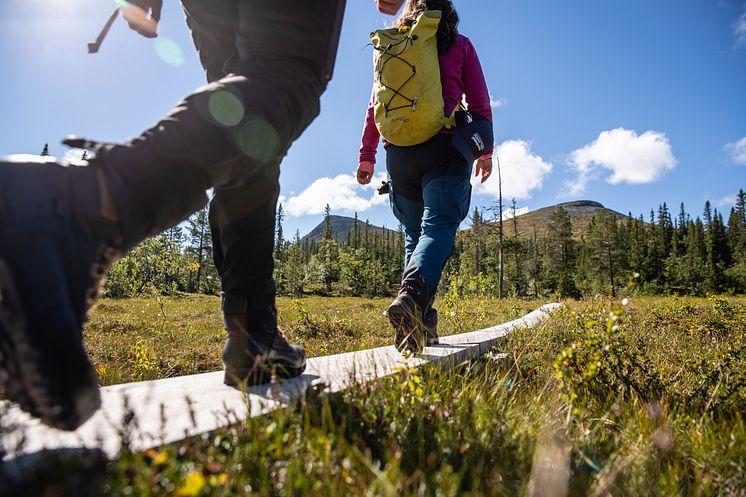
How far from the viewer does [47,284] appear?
77cm

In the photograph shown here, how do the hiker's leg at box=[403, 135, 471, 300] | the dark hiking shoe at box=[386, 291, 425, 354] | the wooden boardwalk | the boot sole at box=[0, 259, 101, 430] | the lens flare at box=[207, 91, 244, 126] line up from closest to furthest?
the boot sole at box=[0, 259, 101, 430] < the wooden boardwalk < the lens flare at box=[207, 91, 244, 126] < the dark hiking shoe at box=[386, 291, 425, 354] < the hiker's leg at box=[403, 135, 471, 300]

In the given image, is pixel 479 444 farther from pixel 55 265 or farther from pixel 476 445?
pixel 55 265

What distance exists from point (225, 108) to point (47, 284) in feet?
1.93

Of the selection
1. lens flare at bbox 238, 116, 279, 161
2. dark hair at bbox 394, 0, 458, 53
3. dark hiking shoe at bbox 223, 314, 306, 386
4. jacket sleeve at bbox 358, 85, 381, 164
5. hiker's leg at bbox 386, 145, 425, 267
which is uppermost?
dark hair at bbox 394, 0, 458, 53

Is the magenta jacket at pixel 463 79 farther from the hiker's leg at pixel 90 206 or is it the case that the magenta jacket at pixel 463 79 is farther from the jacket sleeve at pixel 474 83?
the hiker's leg at pixel 90 206

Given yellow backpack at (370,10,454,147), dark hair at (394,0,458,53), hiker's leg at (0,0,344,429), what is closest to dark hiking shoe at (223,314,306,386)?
hiker's leg at (0,0,344,429)

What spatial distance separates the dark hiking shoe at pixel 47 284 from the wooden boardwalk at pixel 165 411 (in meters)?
0.11

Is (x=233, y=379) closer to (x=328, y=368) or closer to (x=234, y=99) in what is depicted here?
(x=328, y=368)

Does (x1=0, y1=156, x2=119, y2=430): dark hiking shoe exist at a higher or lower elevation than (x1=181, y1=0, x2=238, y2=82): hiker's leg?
lower

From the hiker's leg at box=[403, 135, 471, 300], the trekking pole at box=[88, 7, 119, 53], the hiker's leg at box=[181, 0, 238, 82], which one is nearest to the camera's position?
the trekking pole at box=[88, 7, 119, 53]

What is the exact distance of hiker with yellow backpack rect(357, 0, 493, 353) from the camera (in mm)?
2697

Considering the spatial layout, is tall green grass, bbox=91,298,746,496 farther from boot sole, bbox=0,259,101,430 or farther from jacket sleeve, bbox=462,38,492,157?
jacket sleeve, bbox=462,38,492,157

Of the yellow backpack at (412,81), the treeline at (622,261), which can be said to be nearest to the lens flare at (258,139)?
the yellow backpack at (412,81)

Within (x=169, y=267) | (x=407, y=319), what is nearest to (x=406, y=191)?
(x=407, y=319)
